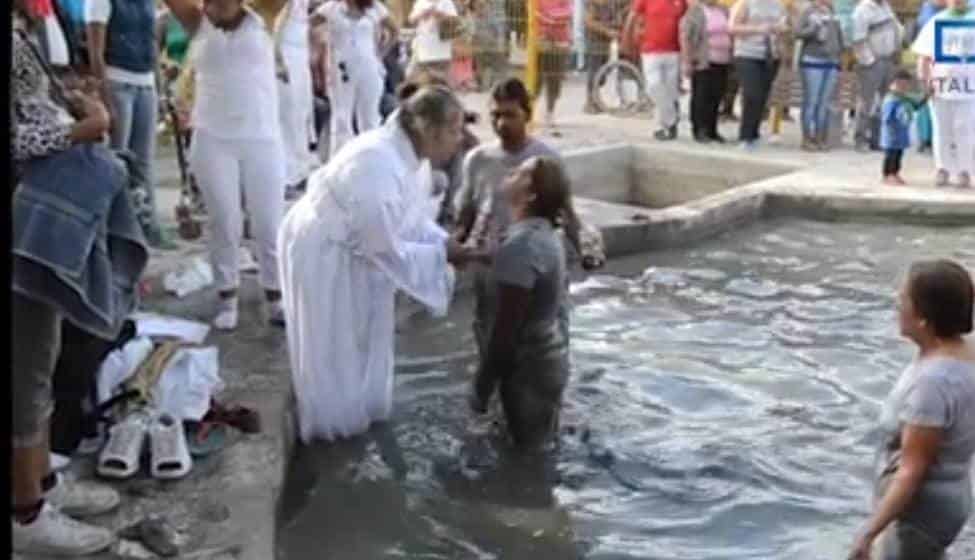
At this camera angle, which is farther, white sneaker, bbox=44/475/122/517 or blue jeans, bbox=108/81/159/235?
blue jeans, bbox=108/81/159/235

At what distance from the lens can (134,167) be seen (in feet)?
28.5

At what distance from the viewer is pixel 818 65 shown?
665 inches

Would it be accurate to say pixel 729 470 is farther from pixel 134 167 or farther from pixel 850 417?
pixel 134 167

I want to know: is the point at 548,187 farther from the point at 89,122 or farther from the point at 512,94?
the point at 89,122

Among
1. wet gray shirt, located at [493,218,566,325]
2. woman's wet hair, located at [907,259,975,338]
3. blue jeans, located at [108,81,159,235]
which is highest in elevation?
blue jeans, located at [108,81,159,235]

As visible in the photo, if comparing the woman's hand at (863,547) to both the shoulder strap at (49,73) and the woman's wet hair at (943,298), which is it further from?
the shoulder strap at (49,73)

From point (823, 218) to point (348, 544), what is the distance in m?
8.60

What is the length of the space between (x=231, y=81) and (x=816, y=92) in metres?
10.3

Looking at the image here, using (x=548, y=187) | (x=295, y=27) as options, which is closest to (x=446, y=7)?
(x=295, y=27)

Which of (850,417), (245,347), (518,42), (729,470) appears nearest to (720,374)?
(850,417)

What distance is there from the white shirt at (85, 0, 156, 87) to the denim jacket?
3167 mm

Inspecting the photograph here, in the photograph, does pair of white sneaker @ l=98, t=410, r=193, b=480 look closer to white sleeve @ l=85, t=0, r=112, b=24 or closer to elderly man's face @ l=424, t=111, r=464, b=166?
elderly man's face @ l=424, t=111, r=464, b=166

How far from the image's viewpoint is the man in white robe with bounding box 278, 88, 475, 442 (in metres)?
7.03

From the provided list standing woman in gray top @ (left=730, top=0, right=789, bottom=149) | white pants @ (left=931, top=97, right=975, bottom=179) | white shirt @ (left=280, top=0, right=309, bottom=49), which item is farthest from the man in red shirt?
white shirt @ (left=280, top=0, right=309, bottom=49)
